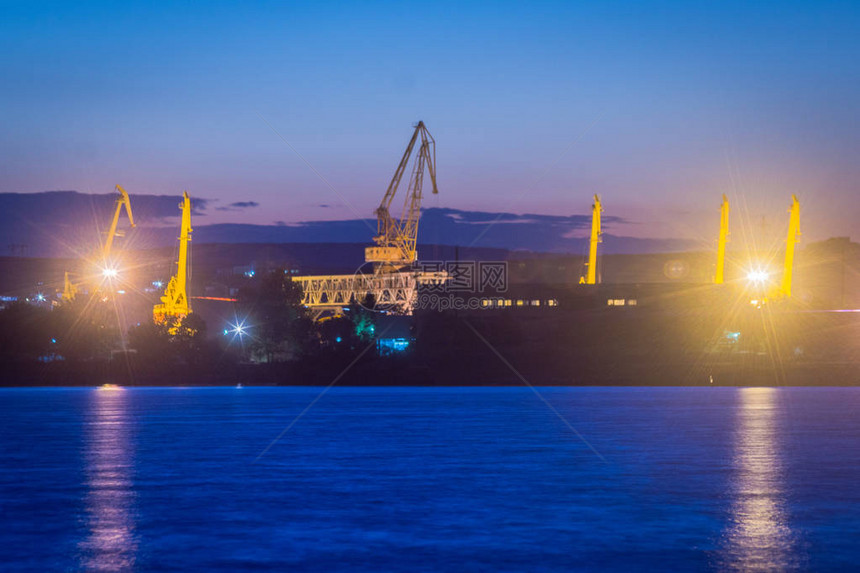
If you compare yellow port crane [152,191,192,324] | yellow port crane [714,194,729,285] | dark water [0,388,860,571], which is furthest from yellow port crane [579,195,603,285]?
dark water [0,388,860,571]

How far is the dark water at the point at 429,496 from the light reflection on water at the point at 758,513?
0.05m

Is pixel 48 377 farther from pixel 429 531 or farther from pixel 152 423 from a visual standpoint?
pixel 429 531

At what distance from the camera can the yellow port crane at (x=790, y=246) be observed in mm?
102125

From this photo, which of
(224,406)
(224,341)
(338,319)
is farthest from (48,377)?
(224,406)

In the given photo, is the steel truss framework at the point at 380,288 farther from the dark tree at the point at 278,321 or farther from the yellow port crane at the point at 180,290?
the yellow port crane at the point at 180,290

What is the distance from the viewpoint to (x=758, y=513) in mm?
13953

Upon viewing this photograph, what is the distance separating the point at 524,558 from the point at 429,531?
77.9 inches

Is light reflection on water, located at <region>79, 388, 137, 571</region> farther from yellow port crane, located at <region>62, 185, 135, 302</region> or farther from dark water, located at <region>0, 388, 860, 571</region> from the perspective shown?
yellow port crane, located at <region>62, 185, 135, 302</region>

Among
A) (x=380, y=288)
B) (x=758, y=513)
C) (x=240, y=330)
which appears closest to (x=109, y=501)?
(x=758, y=513)

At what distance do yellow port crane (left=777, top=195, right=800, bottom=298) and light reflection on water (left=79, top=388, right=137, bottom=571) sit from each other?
288ft

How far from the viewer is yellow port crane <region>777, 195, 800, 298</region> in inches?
4021

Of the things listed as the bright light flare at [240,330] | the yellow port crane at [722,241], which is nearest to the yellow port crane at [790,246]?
the yellow port crane at [722,241]

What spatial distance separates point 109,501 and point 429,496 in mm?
5366

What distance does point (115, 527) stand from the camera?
12914mm
